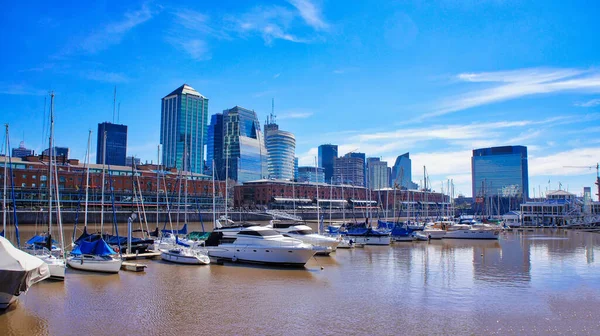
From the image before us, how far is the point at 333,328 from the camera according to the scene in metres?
23.0

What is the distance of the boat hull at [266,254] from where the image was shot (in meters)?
42.9

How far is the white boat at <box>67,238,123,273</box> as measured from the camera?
37281 millimetres

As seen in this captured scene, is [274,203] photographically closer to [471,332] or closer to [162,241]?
[162,241]

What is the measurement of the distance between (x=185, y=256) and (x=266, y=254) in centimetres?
763

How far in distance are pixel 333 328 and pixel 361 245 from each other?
4205 centimetres

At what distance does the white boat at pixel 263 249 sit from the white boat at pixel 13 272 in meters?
21.7

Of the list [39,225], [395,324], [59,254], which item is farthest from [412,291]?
[39,225]

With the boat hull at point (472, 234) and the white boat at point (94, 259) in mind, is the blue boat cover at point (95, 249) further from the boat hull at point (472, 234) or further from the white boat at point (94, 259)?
the boat hull at point (472, 234)

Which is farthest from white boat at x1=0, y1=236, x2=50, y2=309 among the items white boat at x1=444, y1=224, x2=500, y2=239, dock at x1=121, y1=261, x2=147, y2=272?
white boat at x1=444, y1=224, x2=500, y2=239

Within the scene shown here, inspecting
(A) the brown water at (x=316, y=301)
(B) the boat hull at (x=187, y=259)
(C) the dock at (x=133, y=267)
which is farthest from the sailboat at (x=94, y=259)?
(B) the boat hull at (x=187, y=259)

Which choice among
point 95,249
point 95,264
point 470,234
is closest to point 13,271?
point 95,264

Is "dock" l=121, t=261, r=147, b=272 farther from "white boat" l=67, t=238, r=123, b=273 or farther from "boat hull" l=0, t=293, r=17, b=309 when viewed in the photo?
"boat hull" l=0, t=293, r=17, b=309

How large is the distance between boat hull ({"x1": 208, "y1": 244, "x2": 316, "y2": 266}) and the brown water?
54.0 inches

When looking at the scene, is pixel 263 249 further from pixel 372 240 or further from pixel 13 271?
pixel 372 240
